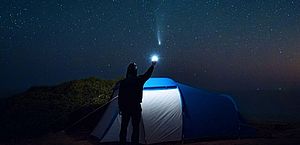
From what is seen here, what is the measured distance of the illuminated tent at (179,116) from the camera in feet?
36.3

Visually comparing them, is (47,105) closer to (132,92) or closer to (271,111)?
(132,92)

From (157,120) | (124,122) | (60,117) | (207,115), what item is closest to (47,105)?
(60,117)

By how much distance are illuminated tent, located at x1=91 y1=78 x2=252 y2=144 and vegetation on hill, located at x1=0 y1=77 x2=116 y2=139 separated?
5.97 meters

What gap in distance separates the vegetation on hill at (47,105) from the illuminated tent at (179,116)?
5.97 meters

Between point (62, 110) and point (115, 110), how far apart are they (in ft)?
30.9

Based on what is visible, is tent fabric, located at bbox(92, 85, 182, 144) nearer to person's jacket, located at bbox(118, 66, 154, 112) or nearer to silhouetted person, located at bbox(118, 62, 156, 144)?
silhouetted person, located at bbox(118, 62, 156, 144)

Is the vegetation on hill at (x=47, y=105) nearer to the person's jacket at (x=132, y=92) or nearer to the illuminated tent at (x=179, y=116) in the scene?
the illuminated tent at (x=179, y=116)

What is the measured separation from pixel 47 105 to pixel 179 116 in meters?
12.6

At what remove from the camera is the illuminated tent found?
1105 centimetres

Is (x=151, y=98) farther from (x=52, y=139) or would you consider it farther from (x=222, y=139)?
(x=52, y=139)

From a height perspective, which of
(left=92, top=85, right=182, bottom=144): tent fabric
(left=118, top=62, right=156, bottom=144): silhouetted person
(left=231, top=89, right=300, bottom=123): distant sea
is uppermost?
(left=118, top=62, right=156, bottom=144): silhouetted person

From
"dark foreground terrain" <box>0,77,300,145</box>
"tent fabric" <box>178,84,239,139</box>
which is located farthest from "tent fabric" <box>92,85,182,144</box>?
"dark foreground terrain" <box>0,77,300,145</box>

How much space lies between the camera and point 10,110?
2081 centimetres

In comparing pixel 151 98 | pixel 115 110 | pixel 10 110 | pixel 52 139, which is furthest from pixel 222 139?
pixel 10 110
